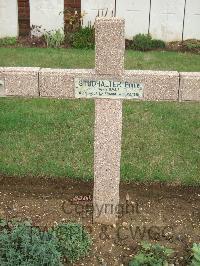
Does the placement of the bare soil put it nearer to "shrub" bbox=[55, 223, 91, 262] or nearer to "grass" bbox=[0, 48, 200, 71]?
"shrub" bbox=[55, 223, 91, 262]

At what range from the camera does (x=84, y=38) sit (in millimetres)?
11742

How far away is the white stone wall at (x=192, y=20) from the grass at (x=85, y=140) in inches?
196

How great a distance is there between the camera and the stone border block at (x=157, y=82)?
4230mm

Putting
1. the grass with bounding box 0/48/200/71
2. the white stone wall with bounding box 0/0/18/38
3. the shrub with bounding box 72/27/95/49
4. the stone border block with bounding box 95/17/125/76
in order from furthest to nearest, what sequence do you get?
the white stone wall with bounding box 0/0/18/38, the shrub with bounding box 72/27/95/49, the grass with bounding box 0/48/200/71, the stone border block with bounding box 95/17/125/76

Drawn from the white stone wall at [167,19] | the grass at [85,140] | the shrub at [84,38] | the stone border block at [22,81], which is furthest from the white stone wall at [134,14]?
the stone border block at [22,81]

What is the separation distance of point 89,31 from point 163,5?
196 centimetres

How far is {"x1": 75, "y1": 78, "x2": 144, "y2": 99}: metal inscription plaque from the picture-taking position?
4.20 metres

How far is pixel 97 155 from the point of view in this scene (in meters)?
4.39

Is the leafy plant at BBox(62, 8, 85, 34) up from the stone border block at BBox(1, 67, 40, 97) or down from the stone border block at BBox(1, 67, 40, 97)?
up

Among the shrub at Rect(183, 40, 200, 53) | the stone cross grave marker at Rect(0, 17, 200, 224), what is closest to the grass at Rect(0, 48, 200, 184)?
the stone cross grave marker at Rect(0, 17, 200, 224)

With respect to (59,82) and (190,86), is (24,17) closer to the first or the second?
(59,82)

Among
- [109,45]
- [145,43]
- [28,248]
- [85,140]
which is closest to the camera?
[28,248]

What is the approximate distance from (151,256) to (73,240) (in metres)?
0.67

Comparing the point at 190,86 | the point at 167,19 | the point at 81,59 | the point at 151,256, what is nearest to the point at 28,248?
the point at 151,256
